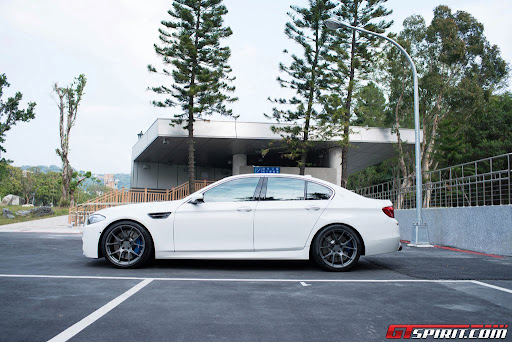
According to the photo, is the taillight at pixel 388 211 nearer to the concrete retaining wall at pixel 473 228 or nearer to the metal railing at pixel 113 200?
the concrete retaining wall at pixel 473 228

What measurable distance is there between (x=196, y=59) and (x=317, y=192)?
66.1ft

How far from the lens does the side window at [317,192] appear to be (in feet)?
23.0

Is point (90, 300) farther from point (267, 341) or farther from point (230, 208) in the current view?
point (230, 208)

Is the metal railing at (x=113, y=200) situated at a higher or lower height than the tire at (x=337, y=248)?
higher

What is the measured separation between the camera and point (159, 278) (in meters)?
5.94

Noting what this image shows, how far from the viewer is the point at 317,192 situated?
7.05m

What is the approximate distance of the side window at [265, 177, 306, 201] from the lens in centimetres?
697

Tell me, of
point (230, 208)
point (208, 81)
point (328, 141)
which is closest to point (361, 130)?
point (328, 141)

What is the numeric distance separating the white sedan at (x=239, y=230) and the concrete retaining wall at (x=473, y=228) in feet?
14.0

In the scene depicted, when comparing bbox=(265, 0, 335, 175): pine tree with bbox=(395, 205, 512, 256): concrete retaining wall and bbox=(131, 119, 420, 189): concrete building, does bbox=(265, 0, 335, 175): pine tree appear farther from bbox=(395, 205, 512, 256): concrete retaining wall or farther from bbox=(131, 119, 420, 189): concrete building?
bbox=(395, 205, 512, 256): concrete retaining wall

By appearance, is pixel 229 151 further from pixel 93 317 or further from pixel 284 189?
pixel 93 317

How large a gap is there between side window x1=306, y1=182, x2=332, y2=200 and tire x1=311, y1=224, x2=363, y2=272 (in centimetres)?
51

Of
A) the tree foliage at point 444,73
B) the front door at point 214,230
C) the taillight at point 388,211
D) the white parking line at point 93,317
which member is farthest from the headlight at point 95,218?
the tree foliage at point 444,73

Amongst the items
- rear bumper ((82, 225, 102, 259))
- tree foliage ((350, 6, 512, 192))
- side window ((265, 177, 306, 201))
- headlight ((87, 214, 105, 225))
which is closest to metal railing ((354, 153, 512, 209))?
side window ((265, 177, 306, 201))
